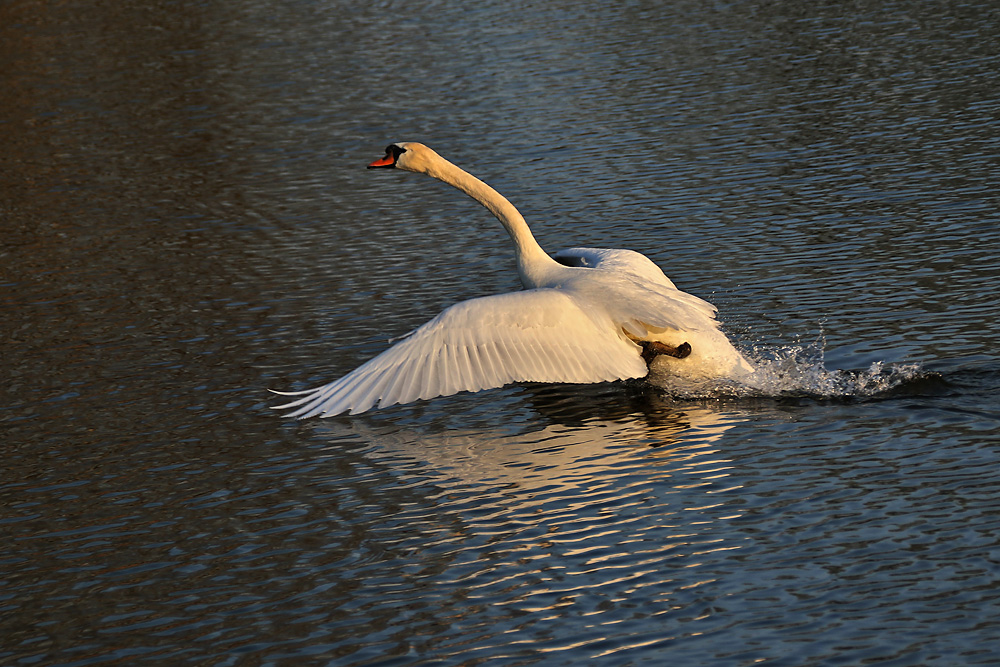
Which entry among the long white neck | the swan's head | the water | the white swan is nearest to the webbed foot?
the white swan

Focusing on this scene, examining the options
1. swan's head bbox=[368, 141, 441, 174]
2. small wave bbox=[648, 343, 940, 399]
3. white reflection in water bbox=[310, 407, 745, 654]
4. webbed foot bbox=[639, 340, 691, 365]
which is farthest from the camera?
swan's head bbox=[368, 141, 441, 174]

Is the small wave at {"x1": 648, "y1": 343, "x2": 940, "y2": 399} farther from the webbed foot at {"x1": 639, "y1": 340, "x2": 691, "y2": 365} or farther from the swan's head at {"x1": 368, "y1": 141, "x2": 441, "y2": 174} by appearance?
the swan's head at {"x1": 368, "y1": 141, "x2": 441, "y2": 174}

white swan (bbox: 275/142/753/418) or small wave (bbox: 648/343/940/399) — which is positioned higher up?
white swan (bbox: 275/142/753/418)

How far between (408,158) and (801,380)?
4178 mm

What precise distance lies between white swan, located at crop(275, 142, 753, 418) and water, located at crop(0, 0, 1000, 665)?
13.7 inches

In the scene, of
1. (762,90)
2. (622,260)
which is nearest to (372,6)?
(762,90)

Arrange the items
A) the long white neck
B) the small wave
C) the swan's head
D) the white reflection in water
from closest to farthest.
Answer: the white reflection in water → the small wave → the long white neck → the swan's head

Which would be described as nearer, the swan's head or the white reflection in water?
the white reflection in water

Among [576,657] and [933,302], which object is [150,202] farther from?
[576,657]

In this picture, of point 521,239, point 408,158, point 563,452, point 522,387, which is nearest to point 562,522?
point 563,452

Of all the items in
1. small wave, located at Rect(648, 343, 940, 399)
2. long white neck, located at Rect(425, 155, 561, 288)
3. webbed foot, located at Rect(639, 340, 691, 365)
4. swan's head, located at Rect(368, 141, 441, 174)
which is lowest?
small wave, located at Rect(648, 343, 940, 399)

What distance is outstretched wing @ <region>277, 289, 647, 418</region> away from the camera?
30.7ft

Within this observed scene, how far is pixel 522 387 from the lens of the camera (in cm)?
1059

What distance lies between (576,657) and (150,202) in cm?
1281
